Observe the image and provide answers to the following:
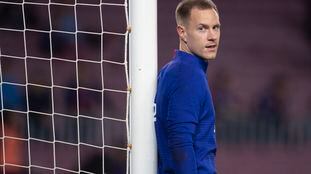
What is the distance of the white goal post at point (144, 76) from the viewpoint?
1937 millimetres

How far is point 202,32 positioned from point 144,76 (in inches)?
8.4

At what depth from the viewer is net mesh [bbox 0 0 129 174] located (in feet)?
12.0

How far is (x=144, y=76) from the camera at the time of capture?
1.94m

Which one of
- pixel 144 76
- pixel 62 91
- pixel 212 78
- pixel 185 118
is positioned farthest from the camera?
pixel 212 78

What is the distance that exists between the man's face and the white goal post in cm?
13

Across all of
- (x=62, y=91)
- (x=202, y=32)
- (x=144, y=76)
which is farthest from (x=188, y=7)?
(x=62, y=91)

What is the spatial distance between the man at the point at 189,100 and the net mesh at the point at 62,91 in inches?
69.4

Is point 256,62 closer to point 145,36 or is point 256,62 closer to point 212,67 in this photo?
point 212,67

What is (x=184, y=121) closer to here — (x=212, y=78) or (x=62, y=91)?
(x=62, y=91)

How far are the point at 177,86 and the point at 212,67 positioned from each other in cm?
220

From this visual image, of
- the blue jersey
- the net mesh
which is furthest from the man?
the net mesh

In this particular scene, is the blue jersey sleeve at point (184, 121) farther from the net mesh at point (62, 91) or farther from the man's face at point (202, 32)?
the net mesh at point (62, 91)

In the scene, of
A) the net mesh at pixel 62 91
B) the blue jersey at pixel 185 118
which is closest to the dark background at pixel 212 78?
the net mesh at pixel 62 91

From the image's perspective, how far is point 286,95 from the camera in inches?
156
